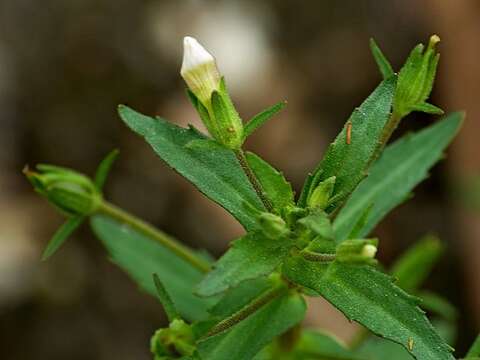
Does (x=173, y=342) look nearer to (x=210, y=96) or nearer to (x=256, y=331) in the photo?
(x=256, y=331)

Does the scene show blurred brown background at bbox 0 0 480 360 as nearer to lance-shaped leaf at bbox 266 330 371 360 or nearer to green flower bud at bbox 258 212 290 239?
lance-shaped leaf at bbox 266 330 371 360

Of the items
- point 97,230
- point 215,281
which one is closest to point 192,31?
point 97,230

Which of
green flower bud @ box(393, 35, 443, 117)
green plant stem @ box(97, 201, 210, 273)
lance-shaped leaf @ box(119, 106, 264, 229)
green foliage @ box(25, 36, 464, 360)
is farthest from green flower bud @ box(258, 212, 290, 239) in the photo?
green plant stem @ box(97, 201, 210, 273)

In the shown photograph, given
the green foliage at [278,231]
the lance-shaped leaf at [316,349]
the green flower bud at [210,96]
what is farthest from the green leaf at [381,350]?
the green flower bud at [210,96]

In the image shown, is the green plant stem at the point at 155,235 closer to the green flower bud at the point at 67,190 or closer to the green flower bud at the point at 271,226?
the green flower bud at the point at 67,190

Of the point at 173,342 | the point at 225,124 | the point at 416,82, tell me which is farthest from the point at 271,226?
the point at 416,82

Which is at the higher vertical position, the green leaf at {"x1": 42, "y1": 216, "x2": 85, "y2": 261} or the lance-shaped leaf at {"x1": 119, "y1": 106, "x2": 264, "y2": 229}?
the lance-shaped leaf at {"x1": 119, "y1": 106, "x2": 264, "y2": 229}

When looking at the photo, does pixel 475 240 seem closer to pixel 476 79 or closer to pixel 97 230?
pixel 476 79

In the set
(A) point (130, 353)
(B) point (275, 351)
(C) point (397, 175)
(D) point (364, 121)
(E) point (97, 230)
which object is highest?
(D) point (364, 121)
